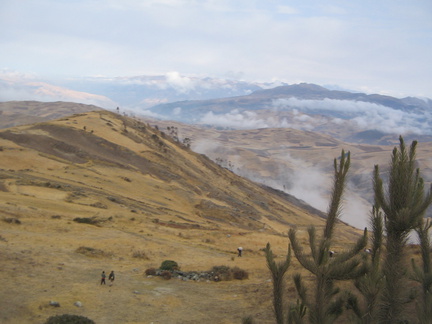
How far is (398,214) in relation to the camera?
8.95m

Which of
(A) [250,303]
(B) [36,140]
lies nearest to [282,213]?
(B) [36,140]

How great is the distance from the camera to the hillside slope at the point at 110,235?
19.5m

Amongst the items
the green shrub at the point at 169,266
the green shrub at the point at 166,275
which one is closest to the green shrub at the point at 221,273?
the green shrub at the point at 169,266

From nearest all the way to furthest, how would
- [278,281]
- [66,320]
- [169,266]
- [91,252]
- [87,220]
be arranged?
1. [278,281]
2. [66,320]
3. [169,266]
4. [91,252]
5. [87,220]

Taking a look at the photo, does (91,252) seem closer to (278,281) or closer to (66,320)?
(66,320)

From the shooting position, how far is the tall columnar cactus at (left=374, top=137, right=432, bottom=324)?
8.95 m

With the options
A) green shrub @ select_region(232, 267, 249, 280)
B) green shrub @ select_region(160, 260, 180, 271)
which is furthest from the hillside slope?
green shrub @ select_region(160, 260, 180, 271)

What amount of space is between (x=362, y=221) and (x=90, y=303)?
188m

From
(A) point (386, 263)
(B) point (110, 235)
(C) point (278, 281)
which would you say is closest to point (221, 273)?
(B) point (110, 235)

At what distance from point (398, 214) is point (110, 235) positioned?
28550mm

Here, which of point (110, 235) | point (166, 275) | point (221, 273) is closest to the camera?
point (166, 275)

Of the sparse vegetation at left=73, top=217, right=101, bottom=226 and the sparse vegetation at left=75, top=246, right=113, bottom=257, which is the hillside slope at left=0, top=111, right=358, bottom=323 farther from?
the sparse vegetation at left=73, top=217, right=101, bottom=226

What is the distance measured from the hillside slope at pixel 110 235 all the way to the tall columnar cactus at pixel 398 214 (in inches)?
412

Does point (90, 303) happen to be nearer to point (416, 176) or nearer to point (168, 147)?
point (416, 176)
